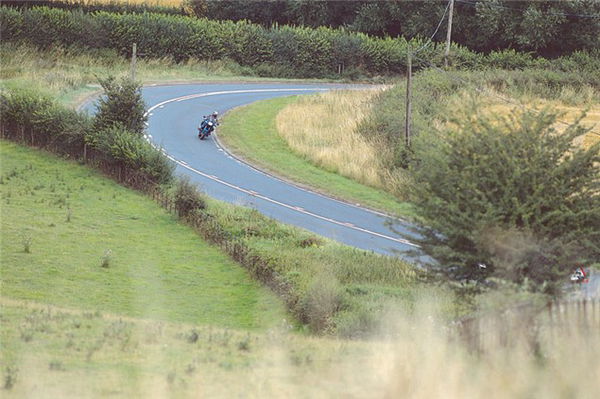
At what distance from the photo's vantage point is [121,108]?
40250 millimetres

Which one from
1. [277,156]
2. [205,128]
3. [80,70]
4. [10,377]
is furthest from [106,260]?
[80,70]

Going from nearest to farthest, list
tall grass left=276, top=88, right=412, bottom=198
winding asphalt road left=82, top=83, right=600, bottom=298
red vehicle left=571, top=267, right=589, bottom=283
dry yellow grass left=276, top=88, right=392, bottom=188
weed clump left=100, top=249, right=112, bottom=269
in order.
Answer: red vehicle left=571, top=267, right=589, bottom=283
weed clump left=100, top=249, right=112, bottom=269
winding asphalt road left=82, top=83, right=600, bottom=298
tall grass left=276, top=88, right=412, bottom=198
dry yellow grass left=276, top=88, right=392, bottom=188

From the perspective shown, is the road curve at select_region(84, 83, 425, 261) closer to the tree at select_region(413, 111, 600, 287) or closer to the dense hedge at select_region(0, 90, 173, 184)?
the dense hedge at select_region(0, 90, 173, 184)

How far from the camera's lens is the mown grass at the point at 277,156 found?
37938mm

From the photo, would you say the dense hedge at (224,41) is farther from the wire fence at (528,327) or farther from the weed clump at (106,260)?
the wire fence at (528,327)

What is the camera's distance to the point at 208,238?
3136cm

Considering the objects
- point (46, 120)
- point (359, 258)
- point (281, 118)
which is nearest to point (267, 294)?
point (359, 258)

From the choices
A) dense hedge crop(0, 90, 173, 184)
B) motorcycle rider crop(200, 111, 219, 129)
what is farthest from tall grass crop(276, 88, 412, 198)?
dense hedge crop(0, 90, 173, 184)

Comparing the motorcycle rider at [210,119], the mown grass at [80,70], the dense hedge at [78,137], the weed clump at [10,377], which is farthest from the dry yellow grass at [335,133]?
the weed clump at [10,377]

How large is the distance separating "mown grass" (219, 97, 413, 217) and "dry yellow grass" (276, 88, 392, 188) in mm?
376

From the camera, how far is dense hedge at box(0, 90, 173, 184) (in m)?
37.3

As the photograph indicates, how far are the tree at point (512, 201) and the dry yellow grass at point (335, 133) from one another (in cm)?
1882

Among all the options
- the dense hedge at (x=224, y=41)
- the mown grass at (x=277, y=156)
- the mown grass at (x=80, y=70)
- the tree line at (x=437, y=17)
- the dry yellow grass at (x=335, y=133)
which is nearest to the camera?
the mown grass at (x=277, y=156)

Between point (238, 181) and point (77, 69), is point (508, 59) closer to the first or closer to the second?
point (77, 69)
